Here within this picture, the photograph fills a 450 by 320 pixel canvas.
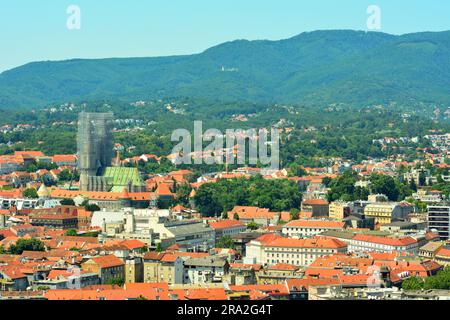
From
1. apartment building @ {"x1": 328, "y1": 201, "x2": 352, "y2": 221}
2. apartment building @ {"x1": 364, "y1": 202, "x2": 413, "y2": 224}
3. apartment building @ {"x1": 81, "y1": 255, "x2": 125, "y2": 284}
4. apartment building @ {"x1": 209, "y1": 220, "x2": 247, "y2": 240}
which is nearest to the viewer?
apartment building @ {"x1": 81, "y1": 255, "x2": 125, "y2": 284}

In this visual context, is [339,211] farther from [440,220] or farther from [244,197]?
[244,197]

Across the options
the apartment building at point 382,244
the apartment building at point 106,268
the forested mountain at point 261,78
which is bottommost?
the apartment building at point 382,244

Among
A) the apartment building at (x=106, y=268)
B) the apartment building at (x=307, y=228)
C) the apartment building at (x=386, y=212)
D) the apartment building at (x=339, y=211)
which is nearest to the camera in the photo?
the apartment building at (x=106, y=268)

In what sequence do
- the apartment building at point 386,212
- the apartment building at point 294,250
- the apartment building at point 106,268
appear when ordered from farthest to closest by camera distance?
1. the apartment building at point 386,212
2. the apartment building at point 294,250
3. the apartment building at point 106,268

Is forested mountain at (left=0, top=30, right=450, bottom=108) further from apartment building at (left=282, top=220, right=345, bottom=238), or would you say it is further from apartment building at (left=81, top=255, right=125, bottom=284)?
apartment building at (left=81, top=255, right=125, bottom=284)

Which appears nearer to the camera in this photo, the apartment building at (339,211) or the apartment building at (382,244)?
the apartment building at (382,244)

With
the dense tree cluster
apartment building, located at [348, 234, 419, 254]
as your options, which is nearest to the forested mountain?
the dense tree cluster

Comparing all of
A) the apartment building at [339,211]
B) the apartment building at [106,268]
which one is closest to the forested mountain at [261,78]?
the apartment building at [339,211]

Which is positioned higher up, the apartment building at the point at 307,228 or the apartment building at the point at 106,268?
the apartment building at the point at 106,268

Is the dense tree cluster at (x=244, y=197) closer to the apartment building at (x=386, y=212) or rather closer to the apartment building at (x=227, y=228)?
the apartment building at (x=386, y=212)

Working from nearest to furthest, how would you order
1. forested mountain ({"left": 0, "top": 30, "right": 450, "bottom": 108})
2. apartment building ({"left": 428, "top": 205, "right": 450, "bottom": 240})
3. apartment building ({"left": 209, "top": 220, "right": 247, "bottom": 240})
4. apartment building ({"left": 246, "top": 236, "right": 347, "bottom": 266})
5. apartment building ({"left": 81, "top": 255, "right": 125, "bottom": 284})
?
apartment building ({"left": 81, "top": 255, "right": 125, "bottom": 284})
apartment building ({"left": 246, "top": 236, "right": 347, "bottom": 266})
apartment building ({"left": 209, "top": 220, "right": 247, "bottom": 240})
apartment building ({"left": 428, "top": 205, "right": 450, "bottom": 240})
forested mountain ({"left": 0, "top": 30, "right": 450, "bottom": 108})
